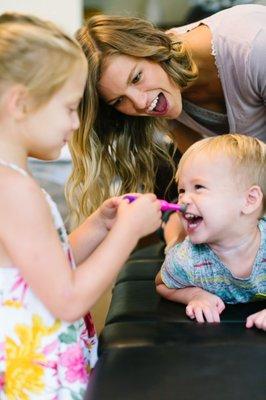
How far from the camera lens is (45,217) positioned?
0.93 m

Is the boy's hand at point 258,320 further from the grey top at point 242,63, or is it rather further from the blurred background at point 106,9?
the blurred background at point 106,9

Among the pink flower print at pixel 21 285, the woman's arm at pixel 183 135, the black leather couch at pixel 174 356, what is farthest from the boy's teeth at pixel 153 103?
the pink flower print at pixel 21 285

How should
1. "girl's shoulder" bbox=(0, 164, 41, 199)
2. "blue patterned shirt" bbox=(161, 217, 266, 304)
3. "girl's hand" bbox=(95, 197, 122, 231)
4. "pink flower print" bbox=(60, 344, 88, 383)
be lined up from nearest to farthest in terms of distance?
1. "girl's shoulder" bbox=(0, 164, 41, 199)
2. "pink flower print" bbox=(60, 344, 88, 383)
3. "girl's hand" bbox=(95, 197, 122, 231)
4. "blue patterned shirt" bbox=(161, 217, 266, 304)

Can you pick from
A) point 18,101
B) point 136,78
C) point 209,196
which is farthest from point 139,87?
point 18,101

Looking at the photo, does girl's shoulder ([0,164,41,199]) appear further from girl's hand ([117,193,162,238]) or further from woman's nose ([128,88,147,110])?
woman's nose ([128,88,147,110])

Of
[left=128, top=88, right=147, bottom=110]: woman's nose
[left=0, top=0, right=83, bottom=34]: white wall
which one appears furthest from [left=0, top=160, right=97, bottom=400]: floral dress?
[left=0, top=0, right=83, bottom=34]: white wall

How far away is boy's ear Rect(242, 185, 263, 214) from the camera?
1.26m

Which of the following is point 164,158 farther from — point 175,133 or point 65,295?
point 65,295

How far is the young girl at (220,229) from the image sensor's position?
1237 mm

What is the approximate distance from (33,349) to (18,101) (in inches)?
15.6

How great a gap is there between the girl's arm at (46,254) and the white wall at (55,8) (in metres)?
2.76

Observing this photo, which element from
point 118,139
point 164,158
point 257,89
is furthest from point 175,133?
point 257,89

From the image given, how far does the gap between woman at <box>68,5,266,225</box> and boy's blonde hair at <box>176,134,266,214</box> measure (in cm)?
28

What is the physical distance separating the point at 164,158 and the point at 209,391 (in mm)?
1020
